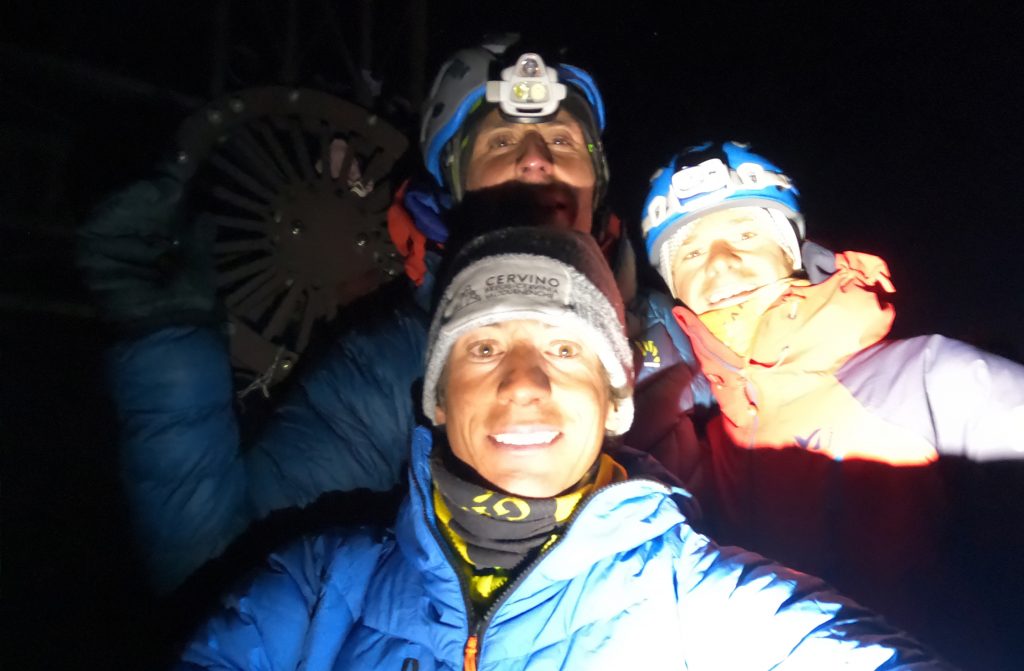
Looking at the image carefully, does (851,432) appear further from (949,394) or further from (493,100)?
(493,100)

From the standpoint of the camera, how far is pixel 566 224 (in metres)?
2.09

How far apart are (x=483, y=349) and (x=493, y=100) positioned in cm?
97

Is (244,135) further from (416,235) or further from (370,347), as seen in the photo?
(370,347)

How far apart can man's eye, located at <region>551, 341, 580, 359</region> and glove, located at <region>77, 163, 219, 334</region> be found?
3.31 feet

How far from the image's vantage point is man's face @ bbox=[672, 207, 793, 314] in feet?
6.62

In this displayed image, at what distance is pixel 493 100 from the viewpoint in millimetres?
2184

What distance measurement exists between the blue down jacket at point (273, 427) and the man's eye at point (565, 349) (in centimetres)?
57

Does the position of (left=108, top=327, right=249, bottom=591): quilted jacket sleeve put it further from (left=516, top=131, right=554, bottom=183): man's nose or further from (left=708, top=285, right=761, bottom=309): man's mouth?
(left=708, top=285, right=761, bottom=309): man's mouth

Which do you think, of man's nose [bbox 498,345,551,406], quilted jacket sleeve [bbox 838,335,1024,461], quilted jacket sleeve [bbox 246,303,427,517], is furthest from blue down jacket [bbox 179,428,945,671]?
quilted jacket sleeve [bbox 838,335,1024,461]

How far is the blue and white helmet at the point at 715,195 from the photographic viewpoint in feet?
6.96

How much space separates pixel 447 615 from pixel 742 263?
1333 mm

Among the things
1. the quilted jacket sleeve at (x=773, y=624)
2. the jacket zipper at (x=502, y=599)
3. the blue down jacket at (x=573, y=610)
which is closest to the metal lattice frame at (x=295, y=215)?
the blue down jacket at (x=573, y=610)

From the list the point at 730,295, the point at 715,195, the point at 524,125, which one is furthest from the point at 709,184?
the point at 524,125

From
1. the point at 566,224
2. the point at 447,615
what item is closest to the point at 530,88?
the point at 566,224
